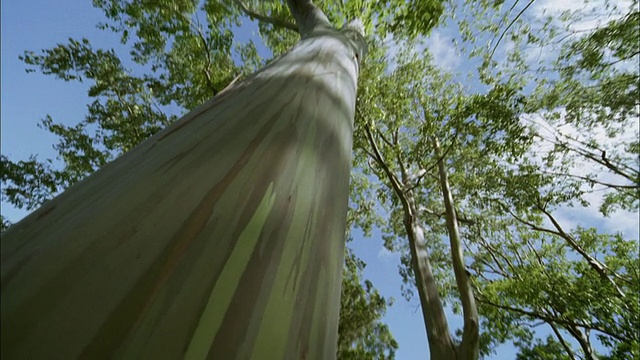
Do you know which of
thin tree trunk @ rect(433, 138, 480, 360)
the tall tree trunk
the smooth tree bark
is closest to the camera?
the smooth tree bark

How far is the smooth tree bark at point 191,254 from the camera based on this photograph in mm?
240

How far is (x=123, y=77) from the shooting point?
558 centimetres

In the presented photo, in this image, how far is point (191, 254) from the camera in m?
0.32

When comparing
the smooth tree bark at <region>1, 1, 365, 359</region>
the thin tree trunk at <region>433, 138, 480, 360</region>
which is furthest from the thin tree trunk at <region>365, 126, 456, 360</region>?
the smooth tree bark at <region>1, 1, 365, 359</region>

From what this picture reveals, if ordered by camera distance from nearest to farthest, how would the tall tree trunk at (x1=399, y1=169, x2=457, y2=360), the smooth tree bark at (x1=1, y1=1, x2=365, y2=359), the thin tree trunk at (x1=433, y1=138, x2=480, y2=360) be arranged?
the smooth tree bark at (x1=1, y1=1, x2=365, y2=359) < the thin tree trunk at (x1=433, y1=138, x2=480, y2=360) < the tall tree trunk at (x1=399, y1=169, x2=457, y2=360)

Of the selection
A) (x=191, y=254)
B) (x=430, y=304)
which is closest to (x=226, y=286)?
(x=191, y=254)

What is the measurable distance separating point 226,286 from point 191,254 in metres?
0.05

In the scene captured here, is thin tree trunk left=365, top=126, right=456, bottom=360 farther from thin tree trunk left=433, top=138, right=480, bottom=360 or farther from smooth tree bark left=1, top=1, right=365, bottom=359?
smooth tree bark left=1, top=1, right=365, bottom=359

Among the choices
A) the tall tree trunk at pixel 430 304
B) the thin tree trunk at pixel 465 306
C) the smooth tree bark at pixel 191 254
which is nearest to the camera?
the smooth tree bark at pixel 191 254

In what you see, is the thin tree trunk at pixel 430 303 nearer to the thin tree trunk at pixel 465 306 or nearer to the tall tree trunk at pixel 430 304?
the tall tree trunk at pixel 430 304

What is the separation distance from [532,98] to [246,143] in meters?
6.06

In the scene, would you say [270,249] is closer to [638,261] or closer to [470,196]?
[470,196]

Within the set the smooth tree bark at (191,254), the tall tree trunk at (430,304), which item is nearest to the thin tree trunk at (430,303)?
the tall tree trunk at (430,304)

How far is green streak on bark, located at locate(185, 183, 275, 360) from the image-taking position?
10.8 inches
